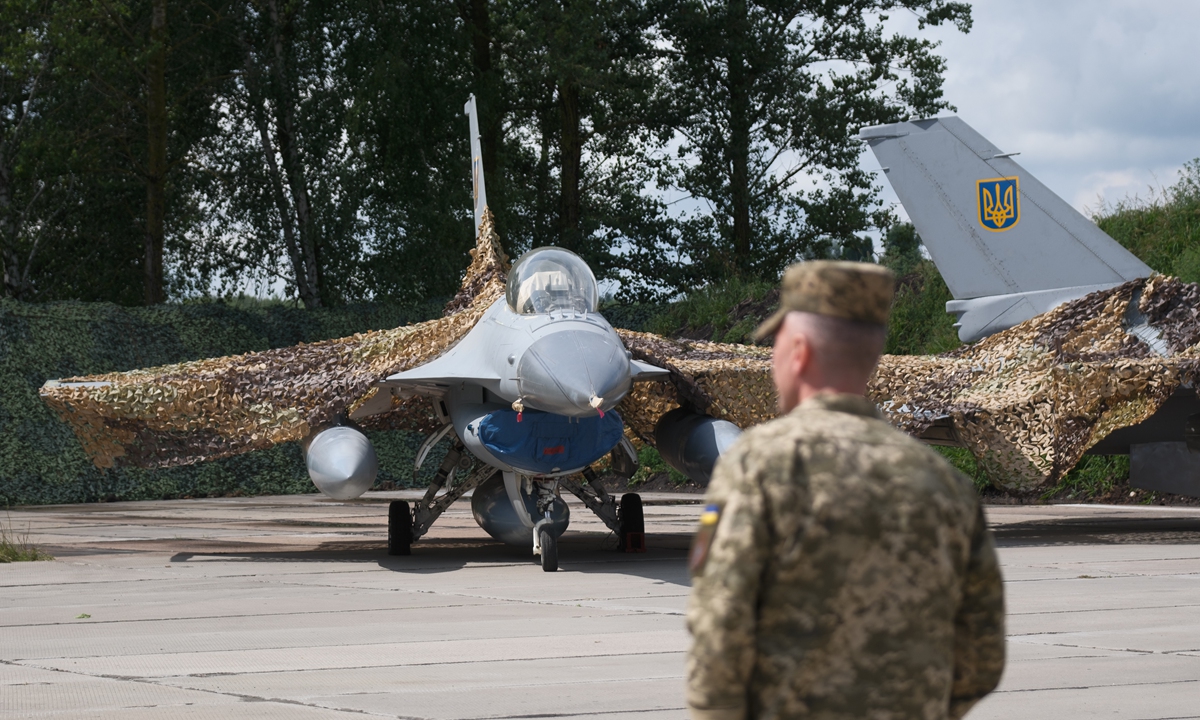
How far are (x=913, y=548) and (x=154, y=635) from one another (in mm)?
6087

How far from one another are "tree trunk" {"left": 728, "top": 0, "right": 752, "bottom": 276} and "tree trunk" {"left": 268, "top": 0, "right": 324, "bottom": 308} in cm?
1030

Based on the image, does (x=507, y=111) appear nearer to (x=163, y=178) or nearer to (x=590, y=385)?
(x=163, y=178)

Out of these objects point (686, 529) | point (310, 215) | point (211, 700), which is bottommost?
point (686, 529)

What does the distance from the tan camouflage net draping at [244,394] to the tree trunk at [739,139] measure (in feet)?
61.1

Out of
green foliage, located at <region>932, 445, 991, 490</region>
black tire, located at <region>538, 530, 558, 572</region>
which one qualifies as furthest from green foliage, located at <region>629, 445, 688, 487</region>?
black tire, located at <region>538, 530, 558, 572</region>

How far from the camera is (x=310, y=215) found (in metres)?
27.7

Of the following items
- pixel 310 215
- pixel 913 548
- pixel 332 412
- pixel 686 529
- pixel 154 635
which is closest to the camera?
pixel 913 548

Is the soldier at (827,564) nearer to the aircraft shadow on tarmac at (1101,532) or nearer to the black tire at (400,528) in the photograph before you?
the black tire at (400,528)

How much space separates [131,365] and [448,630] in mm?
17936

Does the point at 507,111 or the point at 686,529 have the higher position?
the point at 507,111

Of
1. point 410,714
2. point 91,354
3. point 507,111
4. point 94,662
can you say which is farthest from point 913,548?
point 507,111

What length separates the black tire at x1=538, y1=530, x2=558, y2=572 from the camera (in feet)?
35.3

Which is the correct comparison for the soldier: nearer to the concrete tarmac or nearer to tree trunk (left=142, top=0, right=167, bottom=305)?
the concrete tarmac

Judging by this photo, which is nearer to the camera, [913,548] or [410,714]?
[913,548]
